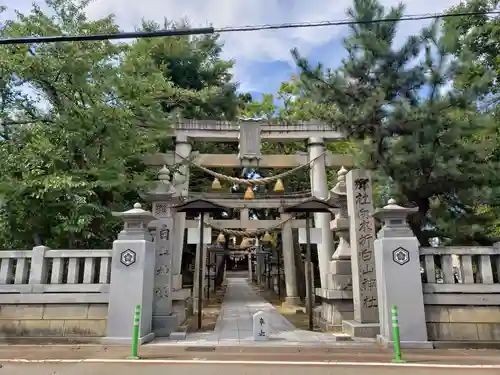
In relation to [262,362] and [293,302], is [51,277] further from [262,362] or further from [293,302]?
[293,302]

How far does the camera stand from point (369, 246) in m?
8.71

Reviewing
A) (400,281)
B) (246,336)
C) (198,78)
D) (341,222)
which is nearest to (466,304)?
(400,281)

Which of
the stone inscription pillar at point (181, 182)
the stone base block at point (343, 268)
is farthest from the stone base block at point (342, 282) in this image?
the stone inscription pillar at point (181, 182)

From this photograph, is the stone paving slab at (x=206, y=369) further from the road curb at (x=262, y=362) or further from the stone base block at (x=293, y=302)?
the stone base block at (x=293, y=302)

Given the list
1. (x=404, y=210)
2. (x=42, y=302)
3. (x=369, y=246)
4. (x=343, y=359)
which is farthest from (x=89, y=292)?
(x=404, y=210)

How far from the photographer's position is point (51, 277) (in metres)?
8.14

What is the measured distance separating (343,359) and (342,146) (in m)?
13.8

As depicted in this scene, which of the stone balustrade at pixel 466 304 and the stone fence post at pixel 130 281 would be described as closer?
the stone balustrade at pixel 466 304

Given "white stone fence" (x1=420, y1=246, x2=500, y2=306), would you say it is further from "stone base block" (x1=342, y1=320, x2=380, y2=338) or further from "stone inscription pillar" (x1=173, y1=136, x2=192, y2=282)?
"stone inscription pillar" (x1=173, y1=136, x2=192, y2=282)

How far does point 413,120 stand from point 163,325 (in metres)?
7.39

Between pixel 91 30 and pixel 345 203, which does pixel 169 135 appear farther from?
pixel 345 203

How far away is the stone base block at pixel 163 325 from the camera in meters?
8.64

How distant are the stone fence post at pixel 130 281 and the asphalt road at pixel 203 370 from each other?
1.55 m

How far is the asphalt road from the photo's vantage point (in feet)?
18.3
